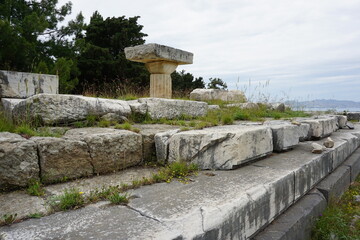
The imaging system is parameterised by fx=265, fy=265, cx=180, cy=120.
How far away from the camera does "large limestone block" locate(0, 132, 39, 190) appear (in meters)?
2.06

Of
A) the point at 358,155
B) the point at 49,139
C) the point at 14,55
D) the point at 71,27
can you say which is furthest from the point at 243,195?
the point at 71,27

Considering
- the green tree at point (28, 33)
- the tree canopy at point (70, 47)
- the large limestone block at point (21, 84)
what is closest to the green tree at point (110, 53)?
the tree canopy at point (70, 47)

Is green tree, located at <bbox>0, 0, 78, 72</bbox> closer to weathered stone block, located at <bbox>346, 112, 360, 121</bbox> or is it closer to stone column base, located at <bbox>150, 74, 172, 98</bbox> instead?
stone column base, located at <bbox>150, 74, 172, 98</bbox>

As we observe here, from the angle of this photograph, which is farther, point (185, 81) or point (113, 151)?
point (185, 81)

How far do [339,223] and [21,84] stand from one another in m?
6.17

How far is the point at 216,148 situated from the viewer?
2713 millimetres

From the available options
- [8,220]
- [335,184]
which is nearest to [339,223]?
[335,184]

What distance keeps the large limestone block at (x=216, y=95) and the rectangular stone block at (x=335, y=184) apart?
6099 mm

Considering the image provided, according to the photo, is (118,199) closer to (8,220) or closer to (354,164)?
(8,220)

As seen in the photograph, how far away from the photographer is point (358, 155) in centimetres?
496

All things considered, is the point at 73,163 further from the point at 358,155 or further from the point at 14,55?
the point at 14,55

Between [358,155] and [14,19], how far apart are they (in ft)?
49.4

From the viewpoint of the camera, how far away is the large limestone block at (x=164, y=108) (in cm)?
435

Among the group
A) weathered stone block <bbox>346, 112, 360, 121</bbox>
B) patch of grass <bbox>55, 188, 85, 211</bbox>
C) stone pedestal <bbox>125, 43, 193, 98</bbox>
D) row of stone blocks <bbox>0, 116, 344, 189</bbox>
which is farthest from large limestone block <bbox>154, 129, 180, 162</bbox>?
weathered stone block <bbox>346, 112, 360, 121</bbox>
